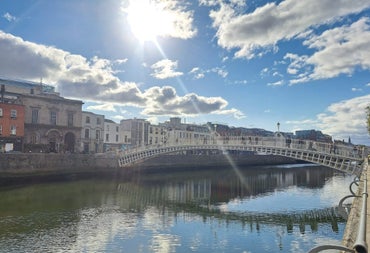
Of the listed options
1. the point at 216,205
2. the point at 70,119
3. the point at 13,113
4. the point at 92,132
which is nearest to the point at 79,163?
the point at 13,113

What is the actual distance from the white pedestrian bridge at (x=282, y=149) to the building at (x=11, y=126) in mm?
12299

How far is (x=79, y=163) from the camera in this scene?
39500mm

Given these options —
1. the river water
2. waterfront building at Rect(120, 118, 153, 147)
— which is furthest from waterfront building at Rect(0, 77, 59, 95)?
the river water

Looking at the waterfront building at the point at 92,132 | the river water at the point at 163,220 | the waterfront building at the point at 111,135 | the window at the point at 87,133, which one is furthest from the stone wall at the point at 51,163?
the waterfront building at the point at 111,135

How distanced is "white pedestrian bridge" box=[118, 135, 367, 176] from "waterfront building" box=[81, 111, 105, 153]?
44.1ft

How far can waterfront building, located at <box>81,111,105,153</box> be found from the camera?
55.5 meters

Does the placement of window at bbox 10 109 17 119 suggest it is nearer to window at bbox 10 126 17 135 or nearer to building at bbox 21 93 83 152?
window at bbox 10 126 17 135

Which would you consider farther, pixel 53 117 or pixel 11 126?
pixel 53 117

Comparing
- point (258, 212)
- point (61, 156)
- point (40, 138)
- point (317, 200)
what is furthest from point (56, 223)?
point (40, 138)

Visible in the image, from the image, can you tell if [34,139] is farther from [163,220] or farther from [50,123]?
[163,220]

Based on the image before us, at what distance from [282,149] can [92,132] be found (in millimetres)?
36436

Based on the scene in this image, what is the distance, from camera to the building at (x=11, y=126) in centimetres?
3884

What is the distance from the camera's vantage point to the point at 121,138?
66.9 m

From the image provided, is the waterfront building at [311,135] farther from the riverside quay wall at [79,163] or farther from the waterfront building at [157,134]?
the riverside quay wall at [79,163]
